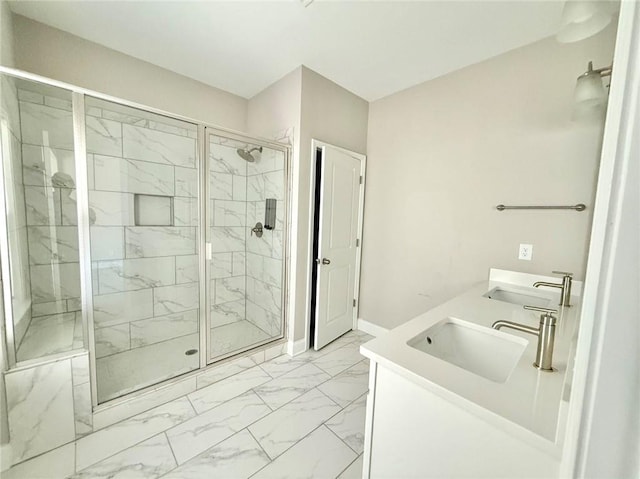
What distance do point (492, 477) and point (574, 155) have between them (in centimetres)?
198

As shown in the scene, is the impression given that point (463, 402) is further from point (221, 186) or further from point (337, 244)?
point (221, 186)

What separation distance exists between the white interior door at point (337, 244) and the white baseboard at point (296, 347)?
0.39ft

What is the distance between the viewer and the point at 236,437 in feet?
4.97

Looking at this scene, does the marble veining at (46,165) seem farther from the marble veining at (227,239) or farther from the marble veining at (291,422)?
the marble veining at (291,422)

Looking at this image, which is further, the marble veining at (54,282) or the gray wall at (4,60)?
the marble veining at (54,282)

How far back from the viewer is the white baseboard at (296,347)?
243 centimetres

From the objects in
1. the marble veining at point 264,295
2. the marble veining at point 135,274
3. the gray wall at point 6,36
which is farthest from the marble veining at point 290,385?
the gray wall at point 6,36

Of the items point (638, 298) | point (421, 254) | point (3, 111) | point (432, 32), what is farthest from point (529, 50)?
point (3, 111)

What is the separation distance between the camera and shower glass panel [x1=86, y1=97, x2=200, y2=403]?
2018mm

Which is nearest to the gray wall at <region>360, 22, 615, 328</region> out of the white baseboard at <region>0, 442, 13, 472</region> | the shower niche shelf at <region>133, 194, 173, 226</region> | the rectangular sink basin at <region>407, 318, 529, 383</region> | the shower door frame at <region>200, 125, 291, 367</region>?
the shower door frame at <region>200, 125, 291, 367</region>

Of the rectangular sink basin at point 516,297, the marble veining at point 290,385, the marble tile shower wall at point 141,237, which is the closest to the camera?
the rectangular sink basin at point 516,297

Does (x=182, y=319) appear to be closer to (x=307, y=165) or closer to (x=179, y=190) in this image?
(x=179, y=190)

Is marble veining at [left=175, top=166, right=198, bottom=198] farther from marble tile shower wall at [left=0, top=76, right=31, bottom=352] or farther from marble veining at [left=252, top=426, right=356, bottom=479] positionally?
marble veining at [left=252, top=426, right=356, bottom=479]

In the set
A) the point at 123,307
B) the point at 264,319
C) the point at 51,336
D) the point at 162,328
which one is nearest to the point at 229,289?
the point at 264,319
